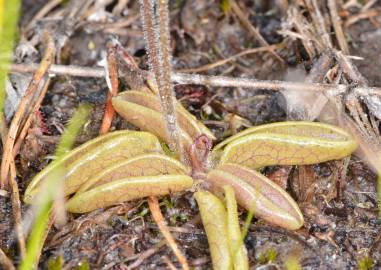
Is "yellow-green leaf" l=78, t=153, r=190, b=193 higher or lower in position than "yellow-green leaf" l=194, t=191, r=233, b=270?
higher

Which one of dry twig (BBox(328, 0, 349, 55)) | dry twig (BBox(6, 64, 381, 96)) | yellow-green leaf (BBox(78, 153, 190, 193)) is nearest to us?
yellow-green leaf (BBox(78, 153, 190, 193))

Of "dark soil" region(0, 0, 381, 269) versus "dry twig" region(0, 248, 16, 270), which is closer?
"dry twig" region(0, 248, 16, 270)

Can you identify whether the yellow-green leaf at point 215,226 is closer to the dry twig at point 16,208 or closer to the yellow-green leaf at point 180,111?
the yellow-green leaf at point 180,111

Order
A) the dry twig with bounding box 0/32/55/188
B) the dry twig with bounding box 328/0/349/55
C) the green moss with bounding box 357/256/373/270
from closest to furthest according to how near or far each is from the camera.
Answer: the green moss with bounding box 357/256/373/270 → the dry twig with bounding box 0/32/55/188 → the dry twig with bounding box 328/0/349/55

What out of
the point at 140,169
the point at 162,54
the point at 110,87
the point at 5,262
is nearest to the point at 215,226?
the point at 140,169

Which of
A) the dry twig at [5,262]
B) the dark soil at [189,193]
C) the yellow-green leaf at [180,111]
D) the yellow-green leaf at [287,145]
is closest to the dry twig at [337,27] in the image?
the dark soil at [189,193]

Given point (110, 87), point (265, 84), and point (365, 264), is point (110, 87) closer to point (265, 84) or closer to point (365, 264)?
point (265, 84)

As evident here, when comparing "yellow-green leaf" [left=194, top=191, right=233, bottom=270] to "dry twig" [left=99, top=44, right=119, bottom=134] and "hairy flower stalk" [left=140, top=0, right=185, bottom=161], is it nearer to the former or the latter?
"hairy flower stalk" [left=140, top=0, right=185, bottom=161]

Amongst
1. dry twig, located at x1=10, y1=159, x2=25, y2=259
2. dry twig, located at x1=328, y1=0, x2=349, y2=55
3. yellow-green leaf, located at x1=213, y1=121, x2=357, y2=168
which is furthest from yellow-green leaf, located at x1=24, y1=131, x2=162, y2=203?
dry twig, located at x1=328, y1=0, x2=349, y2=55

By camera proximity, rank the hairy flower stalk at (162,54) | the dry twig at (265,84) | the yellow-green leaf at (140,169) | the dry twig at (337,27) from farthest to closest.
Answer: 1. the dry twig at (337,27)
2. the dry twig at (265,84)
3. the yellow-green leaf at (140,169)
4. the hairy flower stalk at (162,54)

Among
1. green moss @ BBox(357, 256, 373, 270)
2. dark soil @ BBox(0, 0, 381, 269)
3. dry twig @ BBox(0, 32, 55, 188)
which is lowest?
green moss @ BBox(357, 256, 373, 270)
